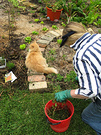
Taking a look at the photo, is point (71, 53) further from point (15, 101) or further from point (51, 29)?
point (15, 101)

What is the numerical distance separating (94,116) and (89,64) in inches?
45.0

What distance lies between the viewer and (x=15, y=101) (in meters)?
2.49

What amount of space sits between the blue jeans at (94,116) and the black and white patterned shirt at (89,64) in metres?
0.61

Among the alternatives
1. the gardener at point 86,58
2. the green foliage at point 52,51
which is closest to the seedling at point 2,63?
the green foliage at point 52,51

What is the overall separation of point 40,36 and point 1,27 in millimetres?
1534

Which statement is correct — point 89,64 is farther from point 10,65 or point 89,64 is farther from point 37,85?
point 10,65

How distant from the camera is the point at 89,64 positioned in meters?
1.40

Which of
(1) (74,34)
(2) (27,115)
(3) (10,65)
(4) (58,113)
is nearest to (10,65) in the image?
(3) (10,65)

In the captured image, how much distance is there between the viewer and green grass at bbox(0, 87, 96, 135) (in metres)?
2.14

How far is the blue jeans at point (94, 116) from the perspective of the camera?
192 cm

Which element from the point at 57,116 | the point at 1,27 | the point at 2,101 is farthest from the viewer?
the point at 1,27

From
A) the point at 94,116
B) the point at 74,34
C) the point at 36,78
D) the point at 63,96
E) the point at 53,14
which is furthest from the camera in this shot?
the point at 53,14

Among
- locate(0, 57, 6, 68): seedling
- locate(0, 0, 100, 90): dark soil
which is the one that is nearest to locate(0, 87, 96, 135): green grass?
locate(0, 0, 100, 90): dark soil

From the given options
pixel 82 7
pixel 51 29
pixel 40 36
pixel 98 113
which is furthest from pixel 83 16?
pixel 98 113
